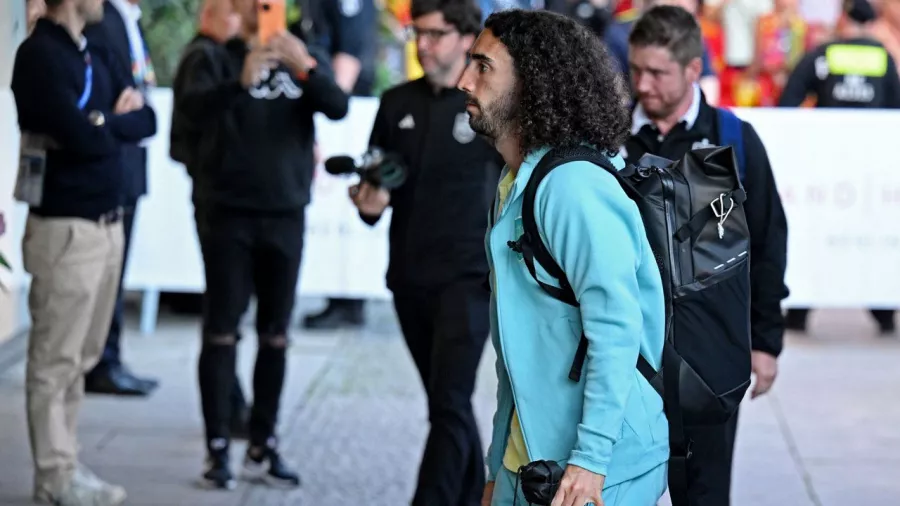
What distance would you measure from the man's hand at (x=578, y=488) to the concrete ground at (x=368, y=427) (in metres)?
3.02

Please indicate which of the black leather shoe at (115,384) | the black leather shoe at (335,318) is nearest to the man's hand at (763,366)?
the black leather shoe at (115,384)

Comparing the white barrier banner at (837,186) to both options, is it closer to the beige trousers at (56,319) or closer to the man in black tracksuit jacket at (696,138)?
the man in black tracksuit jacket at (696,138)

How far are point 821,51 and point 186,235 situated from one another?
4550 mm

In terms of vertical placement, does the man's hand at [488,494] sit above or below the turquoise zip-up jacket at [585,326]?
below

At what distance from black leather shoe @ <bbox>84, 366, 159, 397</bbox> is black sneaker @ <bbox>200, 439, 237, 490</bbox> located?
73.8 inches

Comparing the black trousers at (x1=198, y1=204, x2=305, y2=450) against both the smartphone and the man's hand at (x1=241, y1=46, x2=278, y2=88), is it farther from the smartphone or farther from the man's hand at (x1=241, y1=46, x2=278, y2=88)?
the smartphone

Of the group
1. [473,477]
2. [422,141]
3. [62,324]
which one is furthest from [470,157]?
[62,324]

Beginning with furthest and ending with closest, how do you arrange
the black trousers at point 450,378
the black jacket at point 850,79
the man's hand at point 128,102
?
1. the black jacket at point 850,79
2. the man's hand at point 128,102
3. the black trousers at point 450,378

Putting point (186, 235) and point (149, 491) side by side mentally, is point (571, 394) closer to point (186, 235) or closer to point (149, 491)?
point (149, 491)

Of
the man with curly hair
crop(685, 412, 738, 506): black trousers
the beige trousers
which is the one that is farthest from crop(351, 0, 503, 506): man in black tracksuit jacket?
the man with curly hair

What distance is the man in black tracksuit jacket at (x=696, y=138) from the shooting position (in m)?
4.42

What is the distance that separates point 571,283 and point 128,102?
3.24 metres

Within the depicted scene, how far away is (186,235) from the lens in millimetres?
9328

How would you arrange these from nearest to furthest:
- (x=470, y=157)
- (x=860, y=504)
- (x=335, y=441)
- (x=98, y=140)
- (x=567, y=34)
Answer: (x=567, y=34), (x=470, y=157), (x=98, y=140), (x=860, y=504), (x=335, y=441)
